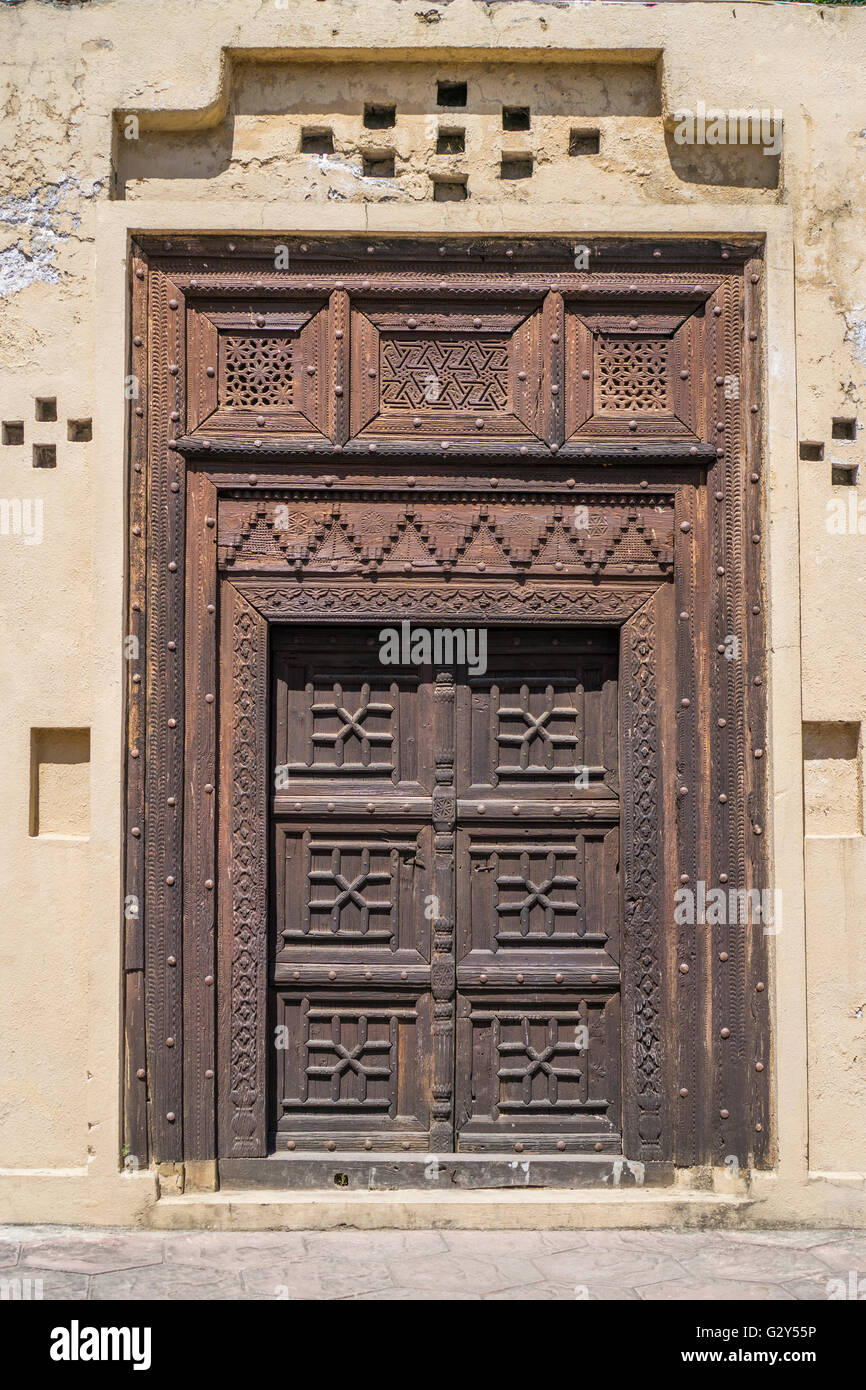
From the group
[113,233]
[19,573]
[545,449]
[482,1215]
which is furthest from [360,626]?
[482,1215]

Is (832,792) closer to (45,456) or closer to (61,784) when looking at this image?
(61,784)

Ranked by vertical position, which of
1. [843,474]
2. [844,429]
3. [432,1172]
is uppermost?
[844,429]

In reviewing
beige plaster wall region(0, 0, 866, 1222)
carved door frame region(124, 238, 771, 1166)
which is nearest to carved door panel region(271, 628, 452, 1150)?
carved door frame region(124, 238, 771, 1166)

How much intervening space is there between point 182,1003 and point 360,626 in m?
1.63

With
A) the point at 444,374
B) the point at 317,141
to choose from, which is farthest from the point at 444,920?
the point at 317,141

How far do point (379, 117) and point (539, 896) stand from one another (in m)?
3.23

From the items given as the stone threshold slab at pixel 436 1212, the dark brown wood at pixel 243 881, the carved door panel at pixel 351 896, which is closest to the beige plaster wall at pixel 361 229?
the stone threshold slab at pixel 436 1212

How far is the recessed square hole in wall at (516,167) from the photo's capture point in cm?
524

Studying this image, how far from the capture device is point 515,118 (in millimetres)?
5305

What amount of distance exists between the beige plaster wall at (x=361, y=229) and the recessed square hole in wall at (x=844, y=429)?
0.06 m

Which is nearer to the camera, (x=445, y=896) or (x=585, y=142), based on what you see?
(x=445, y=896)

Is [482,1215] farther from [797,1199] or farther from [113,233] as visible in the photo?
[113,233]

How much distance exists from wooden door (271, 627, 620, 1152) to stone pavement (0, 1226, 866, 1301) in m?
0.47

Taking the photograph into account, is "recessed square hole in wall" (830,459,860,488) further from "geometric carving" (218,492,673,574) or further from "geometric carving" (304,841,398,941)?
"geometric carving" (304,841,398,941)
